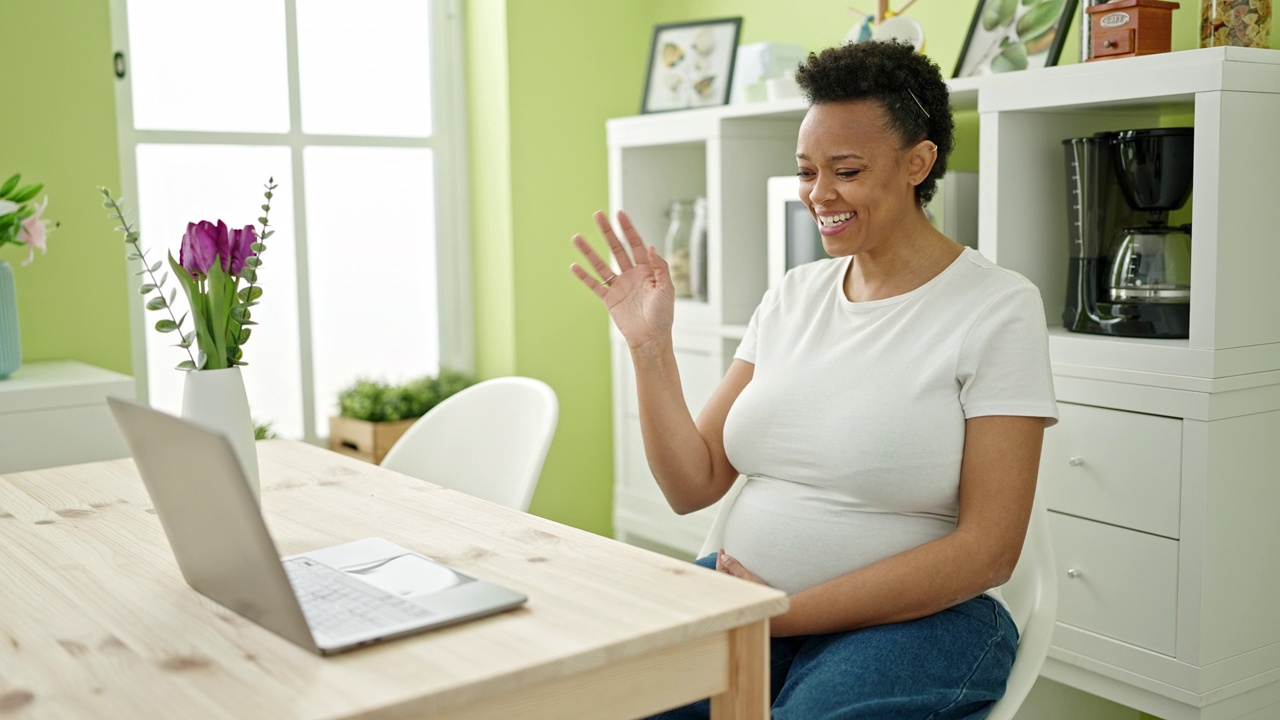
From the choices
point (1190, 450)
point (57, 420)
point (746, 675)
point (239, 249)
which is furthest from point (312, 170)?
point (746, 675)

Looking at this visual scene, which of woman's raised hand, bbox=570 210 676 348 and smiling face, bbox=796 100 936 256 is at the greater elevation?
smiling face, bbox=796 100 936 256

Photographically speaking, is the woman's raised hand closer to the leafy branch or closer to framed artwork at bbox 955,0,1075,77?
the leafy branch

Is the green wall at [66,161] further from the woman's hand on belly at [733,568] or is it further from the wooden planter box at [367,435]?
the woman's hand on belly at [733,568]

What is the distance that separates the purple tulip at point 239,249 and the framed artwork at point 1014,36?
65.3 inches

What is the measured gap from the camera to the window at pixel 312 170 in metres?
3.30

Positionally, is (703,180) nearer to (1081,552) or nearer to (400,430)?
(400,430)

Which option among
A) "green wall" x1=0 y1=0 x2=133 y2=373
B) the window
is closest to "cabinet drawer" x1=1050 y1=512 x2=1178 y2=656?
the window

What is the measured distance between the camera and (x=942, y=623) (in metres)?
1.52

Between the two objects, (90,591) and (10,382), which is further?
(10,382)

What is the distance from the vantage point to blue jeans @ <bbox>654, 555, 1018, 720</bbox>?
4.60 ft

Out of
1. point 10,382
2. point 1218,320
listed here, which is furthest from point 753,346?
point 10,382

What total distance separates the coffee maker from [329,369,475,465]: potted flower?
6.12 ft

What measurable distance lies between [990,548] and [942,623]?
0.11m

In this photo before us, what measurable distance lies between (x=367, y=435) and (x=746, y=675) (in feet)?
7.86
